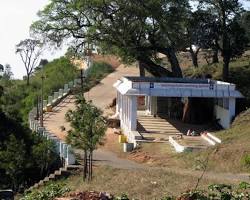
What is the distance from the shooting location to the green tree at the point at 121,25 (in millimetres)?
41438

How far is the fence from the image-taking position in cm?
3000

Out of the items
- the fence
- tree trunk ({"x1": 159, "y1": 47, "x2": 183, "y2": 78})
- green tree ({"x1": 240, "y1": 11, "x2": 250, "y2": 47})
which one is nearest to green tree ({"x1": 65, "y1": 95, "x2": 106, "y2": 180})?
the fence

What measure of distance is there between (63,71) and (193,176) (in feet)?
134

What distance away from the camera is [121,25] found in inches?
1666

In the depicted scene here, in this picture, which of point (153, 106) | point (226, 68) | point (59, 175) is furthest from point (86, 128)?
point (226, 68)

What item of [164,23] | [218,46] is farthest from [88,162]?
[218,46]

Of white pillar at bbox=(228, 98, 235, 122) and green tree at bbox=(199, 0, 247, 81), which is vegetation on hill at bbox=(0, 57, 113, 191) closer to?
white pillar at bbox=(228, 98, 235, 122)

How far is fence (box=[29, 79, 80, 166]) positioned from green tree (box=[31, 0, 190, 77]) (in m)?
6.64

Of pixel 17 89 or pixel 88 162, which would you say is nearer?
pixel 88 162

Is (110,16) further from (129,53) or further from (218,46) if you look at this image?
(218,46)

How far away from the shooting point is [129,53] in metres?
42.5

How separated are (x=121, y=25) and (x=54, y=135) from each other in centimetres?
966

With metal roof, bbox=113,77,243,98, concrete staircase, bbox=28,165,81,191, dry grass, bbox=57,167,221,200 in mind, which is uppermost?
Result: metal roof, bbox=113,77,243,98

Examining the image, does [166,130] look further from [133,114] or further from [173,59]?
[173,59]
